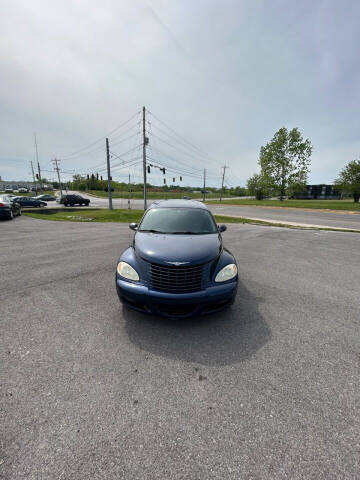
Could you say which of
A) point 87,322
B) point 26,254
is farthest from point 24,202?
point 87,322

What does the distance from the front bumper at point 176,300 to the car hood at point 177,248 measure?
433mm

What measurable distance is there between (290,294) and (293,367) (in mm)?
2089

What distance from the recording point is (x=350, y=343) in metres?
2.78

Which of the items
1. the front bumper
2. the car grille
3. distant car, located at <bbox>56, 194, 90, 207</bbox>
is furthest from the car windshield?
distant car, located at <bbox>56, 194, 90, 207</bbox>

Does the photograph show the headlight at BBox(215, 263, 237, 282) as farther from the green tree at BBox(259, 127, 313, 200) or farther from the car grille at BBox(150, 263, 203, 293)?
the green tree at BBox(259, 127, 313, 200)

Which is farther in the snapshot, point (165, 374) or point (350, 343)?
point (350, 343)

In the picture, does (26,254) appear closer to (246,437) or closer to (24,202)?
(246,437)

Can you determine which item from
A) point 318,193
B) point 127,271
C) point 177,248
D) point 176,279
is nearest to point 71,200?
point 127,271

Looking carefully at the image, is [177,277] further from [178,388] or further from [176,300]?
[178,388]

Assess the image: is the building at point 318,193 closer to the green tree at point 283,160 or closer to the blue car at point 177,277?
the green tree at point 283,160

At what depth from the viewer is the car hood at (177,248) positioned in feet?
9.75

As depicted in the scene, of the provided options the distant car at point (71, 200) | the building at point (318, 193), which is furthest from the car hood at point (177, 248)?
the building at point (318, 193)

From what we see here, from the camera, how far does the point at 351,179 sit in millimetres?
48562

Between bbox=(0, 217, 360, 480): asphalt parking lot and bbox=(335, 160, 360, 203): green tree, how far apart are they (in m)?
58.5
